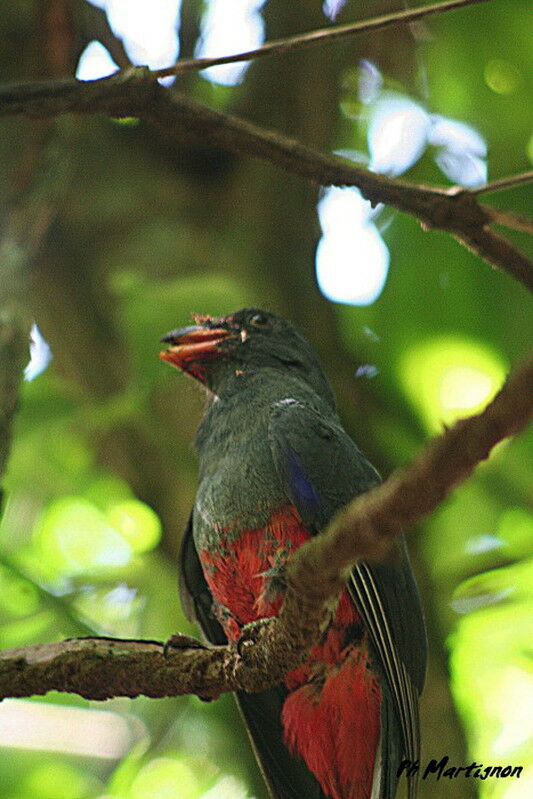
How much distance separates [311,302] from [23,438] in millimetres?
1591

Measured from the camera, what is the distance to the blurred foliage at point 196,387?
4.02 metres

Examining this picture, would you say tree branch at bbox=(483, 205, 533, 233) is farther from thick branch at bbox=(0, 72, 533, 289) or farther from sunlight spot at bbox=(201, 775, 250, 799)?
sunlight spot at bbox=(201, 775, 250, 799)

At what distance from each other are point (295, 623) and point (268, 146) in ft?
4.06

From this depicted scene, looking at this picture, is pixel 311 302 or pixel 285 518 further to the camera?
pixel 311 302

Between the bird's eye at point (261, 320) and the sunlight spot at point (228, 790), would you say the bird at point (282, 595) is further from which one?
the sunlight spot at point (228, 790)

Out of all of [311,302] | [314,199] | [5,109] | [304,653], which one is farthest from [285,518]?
[314,199]

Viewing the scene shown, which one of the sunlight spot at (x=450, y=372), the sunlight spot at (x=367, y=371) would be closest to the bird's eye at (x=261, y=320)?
the sunlight spot at (x=367, y=371)

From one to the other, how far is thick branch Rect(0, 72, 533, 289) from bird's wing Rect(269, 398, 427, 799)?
74cm

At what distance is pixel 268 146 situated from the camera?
8.21 ft

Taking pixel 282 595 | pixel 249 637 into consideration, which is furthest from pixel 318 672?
pixel 249 637

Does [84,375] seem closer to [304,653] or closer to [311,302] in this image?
[311,302]

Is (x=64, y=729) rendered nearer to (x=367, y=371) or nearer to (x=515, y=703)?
(x=515, y=703)

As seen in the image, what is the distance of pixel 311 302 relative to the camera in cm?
426

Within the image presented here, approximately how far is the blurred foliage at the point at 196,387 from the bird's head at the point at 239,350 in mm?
418
